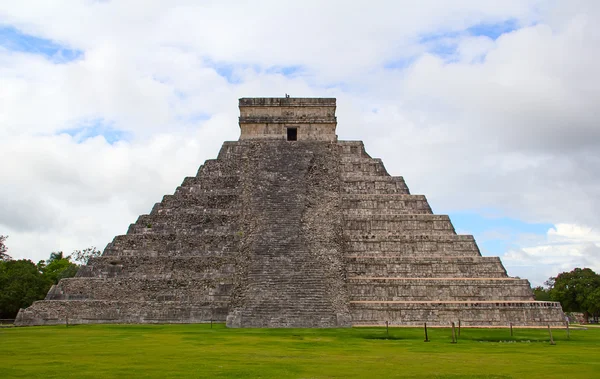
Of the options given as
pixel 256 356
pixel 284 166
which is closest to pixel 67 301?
pixel 284 166

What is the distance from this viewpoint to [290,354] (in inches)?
388

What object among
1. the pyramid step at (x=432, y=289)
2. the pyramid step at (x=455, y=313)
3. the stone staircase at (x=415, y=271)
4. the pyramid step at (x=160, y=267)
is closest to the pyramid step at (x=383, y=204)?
the stone staircase at (x=415, y=271)

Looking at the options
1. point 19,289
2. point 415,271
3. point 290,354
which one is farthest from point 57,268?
point 290,354

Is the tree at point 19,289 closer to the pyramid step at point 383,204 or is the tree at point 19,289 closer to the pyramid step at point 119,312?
the pyramid step at point 119,312

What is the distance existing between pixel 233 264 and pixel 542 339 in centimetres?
960

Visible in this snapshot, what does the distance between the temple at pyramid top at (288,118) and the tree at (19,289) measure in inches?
562

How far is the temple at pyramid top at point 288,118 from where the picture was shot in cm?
2456

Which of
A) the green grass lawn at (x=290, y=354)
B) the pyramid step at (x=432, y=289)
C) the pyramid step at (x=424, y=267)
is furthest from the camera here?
the pyramid step at (x=424, y=267)

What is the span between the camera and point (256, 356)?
9.46 meters

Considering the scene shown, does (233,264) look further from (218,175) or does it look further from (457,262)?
(457,262)

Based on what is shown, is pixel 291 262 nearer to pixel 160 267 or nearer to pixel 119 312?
pixel 160 267

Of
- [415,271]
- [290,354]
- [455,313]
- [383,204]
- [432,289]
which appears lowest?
[290,354]

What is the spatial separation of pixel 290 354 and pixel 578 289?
108 feet

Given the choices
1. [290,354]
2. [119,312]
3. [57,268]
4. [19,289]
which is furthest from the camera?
[57,268]
